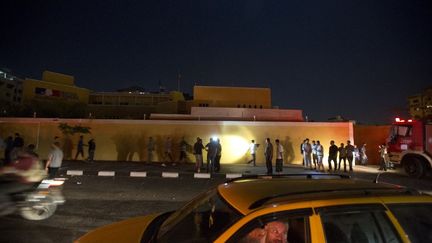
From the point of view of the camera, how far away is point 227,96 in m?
31.2

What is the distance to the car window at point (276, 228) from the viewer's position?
2359 mm

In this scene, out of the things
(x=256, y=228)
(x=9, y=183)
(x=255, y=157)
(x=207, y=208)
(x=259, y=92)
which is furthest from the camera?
(x=259, y=92)

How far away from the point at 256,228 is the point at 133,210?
6.17m

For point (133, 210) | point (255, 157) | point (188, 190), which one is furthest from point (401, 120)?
point (133, 210)

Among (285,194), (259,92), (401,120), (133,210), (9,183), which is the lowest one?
(133,210)

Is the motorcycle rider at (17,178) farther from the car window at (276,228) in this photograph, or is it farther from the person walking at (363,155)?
the person walking at (363,155)

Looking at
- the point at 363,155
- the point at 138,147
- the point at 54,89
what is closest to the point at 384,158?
the point at 363,155

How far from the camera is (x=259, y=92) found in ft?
104

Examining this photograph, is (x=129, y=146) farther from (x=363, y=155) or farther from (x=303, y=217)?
(x=303, y=217)

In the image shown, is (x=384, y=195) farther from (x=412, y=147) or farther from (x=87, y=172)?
(x=412, y=147)

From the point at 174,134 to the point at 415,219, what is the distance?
2027 centimetres

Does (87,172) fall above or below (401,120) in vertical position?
below

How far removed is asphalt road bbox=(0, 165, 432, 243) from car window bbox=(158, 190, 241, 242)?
3.30 metres

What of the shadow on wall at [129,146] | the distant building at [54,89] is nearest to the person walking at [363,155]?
the shadow on wall at [129,146]
